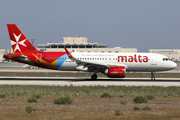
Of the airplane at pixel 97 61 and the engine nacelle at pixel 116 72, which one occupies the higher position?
the airplane at pixel 97 61

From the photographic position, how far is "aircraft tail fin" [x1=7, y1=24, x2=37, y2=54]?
4038 centimetres

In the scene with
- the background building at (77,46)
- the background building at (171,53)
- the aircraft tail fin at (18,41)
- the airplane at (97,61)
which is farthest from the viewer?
the background building at (171,53)

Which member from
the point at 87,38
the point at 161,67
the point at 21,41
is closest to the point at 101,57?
the point at 161,67

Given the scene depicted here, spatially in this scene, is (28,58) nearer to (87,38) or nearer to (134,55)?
(134,55)

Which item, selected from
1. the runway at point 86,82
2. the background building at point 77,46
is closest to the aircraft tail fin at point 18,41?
the runway at point 86,82

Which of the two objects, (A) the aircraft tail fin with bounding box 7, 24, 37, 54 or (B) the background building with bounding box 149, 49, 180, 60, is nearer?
(A) the aircraft tail fin with bounding box 7, 24, 37, 54

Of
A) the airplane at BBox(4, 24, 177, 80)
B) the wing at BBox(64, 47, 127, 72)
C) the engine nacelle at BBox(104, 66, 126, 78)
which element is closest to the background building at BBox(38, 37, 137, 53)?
the airplane at BBox(4, 24, 177, 80)

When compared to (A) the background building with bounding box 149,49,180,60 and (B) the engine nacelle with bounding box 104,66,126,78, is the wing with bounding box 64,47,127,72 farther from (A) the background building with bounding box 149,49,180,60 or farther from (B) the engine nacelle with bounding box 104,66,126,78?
(A) the background building with bounding box 149,49,180,60

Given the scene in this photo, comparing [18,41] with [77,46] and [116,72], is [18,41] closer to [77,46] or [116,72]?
[116,72]

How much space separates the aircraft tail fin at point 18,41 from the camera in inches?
1590

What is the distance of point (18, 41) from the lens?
4056 centimetres

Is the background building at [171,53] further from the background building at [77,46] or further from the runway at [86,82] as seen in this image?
the runway at [86,82]

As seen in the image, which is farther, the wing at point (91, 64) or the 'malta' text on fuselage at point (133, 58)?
the 'malta' text on fuselage at point (133, 58)

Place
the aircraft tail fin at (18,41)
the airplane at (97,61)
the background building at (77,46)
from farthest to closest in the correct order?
the background building at (77,46)
the aircraft tail fin at (18,41)
the airplane at (97,61)
